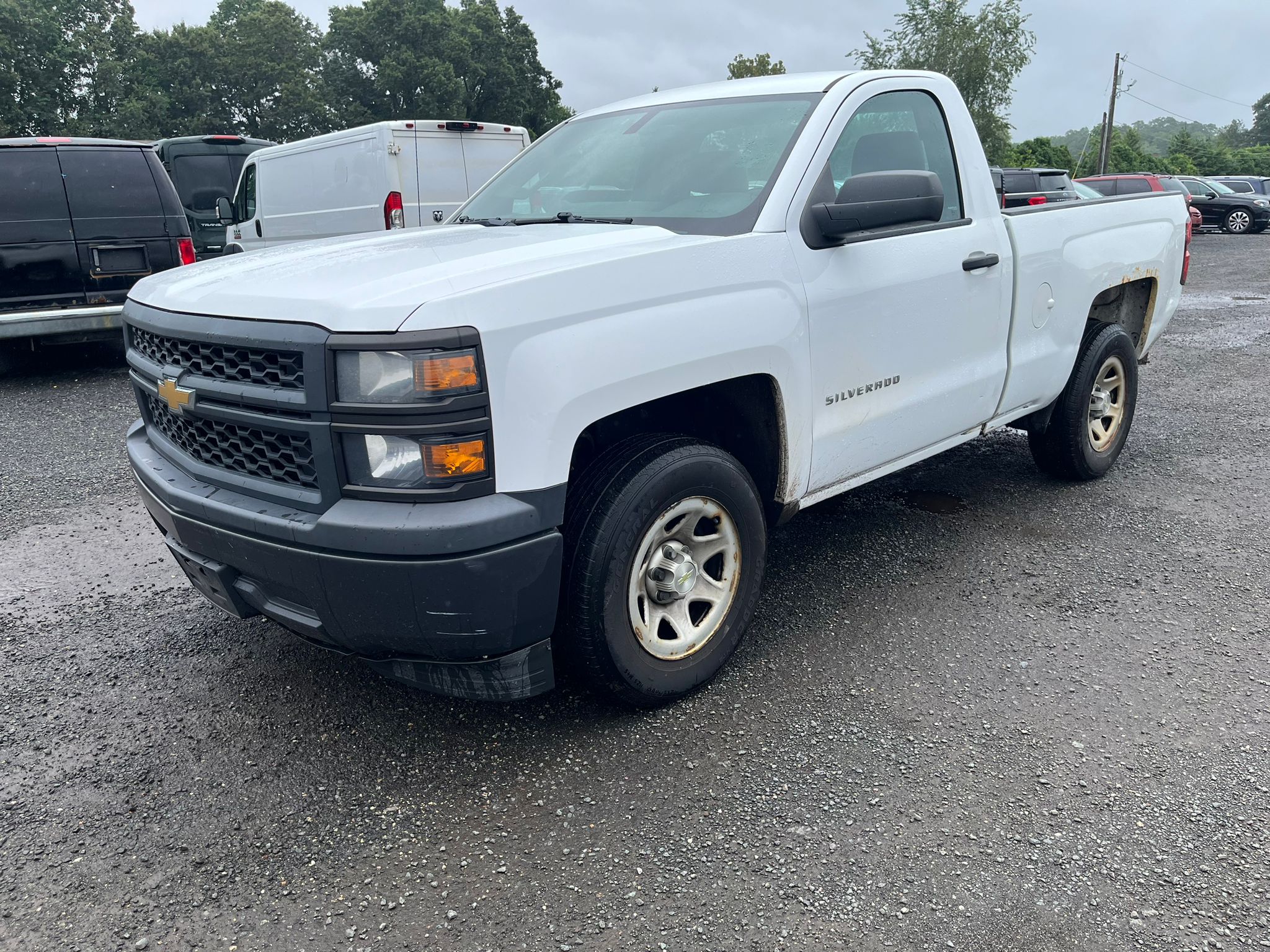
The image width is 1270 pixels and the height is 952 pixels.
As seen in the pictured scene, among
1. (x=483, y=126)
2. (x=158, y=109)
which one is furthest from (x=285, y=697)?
(x=158, y=109)

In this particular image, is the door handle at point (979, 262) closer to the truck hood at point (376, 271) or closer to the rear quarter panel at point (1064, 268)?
the rear quarter panel at point (1064, 268)

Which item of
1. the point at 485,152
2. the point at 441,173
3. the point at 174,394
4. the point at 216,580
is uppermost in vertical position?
the point at 485,152

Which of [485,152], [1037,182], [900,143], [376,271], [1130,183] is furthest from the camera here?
[1130,183]

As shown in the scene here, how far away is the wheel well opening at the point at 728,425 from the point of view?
9.60ft

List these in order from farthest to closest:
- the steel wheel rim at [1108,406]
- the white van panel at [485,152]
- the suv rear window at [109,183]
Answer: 1. the white van panel at [485,152]
2. the suv rear window at [109,183]
3. the steel wheel rim at [1108,406]

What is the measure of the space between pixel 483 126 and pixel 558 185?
7.89m

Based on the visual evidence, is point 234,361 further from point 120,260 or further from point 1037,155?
point 1037,155

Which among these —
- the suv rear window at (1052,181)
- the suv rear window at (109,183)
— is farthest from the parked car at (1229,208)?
the suv rear window at (109,183)

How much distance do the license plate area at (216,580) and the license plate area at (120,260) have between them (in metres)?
5.96

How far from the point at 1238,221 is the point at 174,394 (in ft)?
101

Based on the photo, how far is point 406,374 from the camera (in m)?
2.26

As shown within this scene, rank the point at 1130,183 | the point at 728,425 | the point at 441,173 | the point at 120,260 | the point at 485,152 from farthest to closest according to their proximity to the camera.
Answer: the point at 1130,183, the point at 485,152, the point at 441,173, the point at 120,260, the point at 728,425

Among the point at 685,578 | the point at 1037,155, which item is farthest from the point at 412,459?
the point at 1037,155

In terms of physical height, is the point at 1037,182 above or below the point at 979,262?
above
